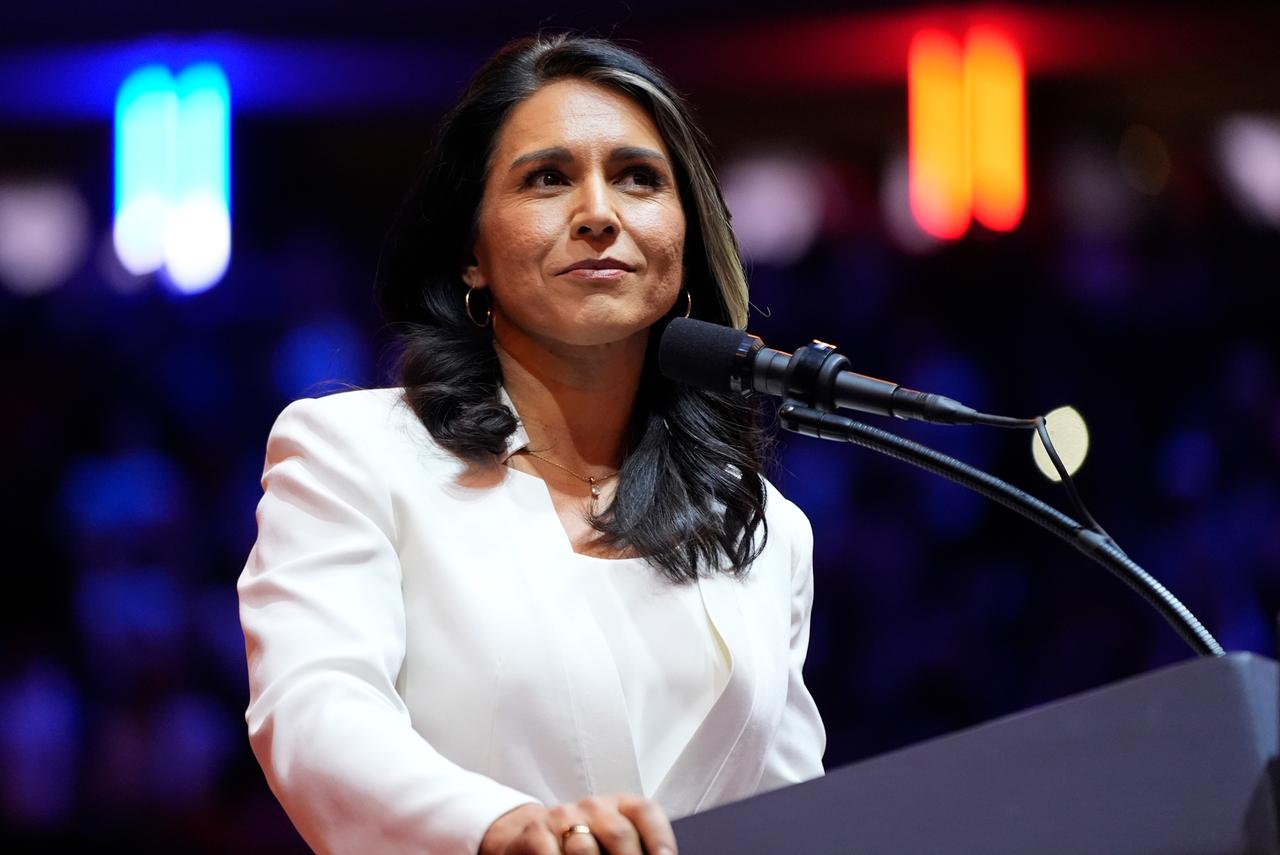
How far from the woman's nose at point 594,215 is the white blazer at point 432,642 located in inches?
10.0

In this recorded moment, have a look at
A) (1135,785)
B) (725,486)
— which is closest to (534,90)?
(725,486)

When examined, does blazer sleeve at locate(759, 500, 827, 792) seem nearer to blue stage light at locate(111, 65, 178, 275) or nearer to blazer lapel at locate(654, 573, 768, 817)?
blazer lapel at locate(654, 573, 768, 817)

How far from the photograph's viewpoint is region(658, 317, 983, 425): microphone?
125 cm

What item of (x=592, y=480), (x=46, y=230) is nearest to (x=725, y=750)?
(x=592, y=480)

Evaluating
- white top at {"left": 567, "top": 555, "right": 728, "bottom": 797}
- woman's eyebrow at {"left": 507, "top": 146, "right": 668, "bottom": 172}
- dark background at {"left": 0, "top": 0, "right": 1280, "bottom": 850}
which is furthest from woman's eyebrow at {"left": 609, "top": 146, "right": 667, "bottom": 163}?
dark background at {"left": 0, "top": 0, "right": 1280, "bottom": 850}

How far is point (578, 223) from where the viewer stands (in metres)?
1.83

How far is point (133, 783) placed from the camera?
13.0ft

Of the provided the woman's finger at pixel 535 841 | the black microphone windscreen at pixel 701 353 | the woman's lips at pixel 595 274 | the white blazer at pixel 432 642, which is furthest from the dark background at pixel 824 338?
the woman's finger at pixel 535 841

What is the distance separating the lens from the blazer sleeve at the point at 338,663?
1.22 m

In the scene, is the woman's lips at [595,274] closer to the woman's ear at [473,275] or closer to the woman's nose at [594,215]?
the woman's nose at [594,215]

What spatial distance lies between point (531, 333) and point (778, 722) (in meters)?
0.55

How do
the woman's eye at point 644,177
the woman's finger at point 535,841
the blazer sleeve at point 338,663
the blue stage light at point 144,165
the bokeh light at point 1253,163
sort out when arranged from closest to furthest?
the woman's finger at point 535,841, the blazer sleeve at point 338,663, the woman's eye at point 644,177, the blue stage light at point 144,165, the bokeh light at point 1253,163

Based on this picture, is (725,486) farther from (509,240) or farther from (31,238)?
(31,238)

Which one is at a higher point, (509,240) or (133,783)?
(509,240)
